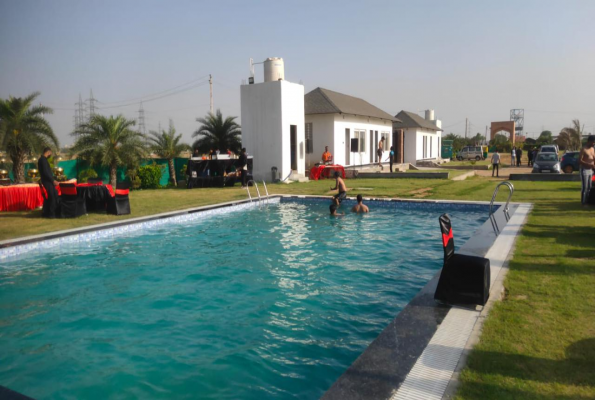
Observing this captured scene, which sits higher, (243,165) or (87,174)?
(243,165)

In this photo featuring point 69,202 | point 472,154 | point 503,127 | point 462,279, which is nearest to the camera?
point 462,279

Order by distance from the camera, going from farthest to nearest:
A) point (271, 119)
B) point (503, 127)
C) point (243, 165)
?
point (503, 127)
point (271, 119)
point (243, 165)

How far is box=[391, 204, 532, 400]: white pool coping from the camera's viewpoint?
2988mm

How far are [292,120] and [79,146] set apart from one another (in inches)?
406

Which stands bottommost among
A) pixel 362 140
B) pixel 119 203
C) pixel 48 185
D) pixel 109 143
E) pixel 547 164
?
pixel 119 203

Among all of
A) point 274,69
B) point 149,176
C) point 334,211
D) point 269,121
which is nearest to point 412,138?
point 274,69

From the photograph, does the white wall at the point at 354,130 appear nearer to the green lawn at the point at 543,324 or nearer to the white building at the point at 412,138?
the white building at the point at 412,138

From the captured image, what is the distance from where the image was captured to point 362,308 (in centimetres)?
602

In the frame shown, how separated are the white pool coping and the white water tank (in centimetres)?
Answer: 1846

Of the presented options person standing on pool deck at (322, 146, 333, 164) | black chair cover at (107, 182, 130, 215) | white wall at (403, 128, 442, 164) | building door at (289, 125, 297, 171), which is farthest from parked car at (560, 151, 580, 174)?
black chair cover at (107, 182, 130, 215)

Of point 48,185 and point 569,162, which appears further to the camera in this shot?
point 569,162

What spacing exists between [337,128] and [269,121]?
247 inches

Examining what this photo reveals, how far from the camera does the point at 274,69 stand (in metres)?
22.1

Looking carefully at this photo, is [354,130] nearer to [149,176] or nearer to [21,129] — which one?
[149,176]
